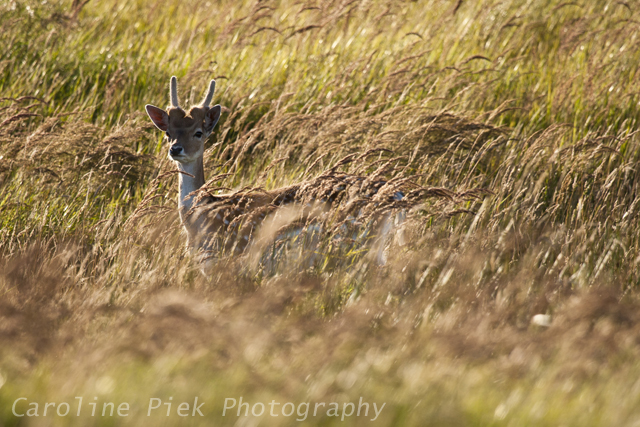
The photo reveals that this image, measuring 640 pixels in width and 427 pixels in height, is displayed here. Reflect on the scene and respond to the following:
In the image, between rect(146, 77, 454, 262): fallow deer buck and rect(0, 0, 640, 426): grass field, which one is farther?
rect(146, 77, 454, 262): fallow deer buck

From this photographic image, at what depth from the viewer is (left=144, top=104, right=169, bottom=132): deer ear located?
4449 millimetres

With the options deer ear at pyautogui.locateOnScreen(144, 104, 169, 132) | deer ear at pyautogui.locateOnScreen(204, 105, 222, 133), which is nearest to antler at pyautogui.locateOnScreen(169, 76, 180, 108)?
deer ear at pyautogui.locateOnScreen(144, 104, 169, 132)

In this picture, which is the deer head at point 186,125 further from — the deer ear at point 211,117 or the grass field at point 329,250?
the grass field at point 329,250

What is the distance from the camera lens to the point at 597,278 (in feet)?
11.7

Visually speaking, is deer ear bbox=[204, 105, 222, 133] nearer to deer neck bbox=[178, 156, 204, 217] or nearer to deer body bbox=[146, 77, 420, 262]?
deer body bbox=[146, 77, 420, 262]

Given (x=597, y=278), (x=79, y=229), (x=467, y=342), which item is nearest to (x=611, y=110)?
(x=597, y=278)

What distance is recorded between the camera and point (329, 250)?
11.9 ft

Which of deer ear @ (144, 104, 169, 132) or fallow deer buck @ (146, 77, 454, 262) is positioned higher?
deer ear @ (144, 104, 169, 132)

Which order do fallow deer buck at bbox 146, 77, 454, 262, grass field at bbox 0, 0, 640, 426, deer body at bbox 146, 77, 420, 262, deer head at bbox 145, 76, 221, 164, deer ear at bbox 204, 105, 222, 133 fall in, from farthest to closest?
deer ear at bbox 204, 105, 222, 133 < deer head at bbox 145, 76, 221, 164 < deer body at bbox 146, 77, 420, 262 < fallow deer buck at bbox 146, 77, 454, 262 < grass field at bbox 0, 0, 640, 426

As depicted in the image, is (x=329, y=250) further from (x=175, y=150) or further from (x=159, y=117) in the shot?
(x=159, y=117)

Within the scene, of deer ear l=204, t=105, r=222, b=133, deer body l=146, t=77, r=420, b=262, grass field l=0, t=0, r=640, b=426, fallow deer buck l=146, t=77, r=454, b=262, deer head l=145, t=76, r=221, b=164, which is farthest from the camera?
deer ear l=204, t=105, r=222, b=133

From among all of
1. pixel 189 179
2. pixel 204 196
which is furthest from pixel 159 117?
pixel 204 196

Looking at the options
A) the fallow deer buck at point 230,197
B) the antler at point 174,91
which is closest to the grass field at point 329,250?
the fallow deer buck at point 230,197

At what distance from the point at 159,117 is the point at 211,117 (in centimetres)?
37
